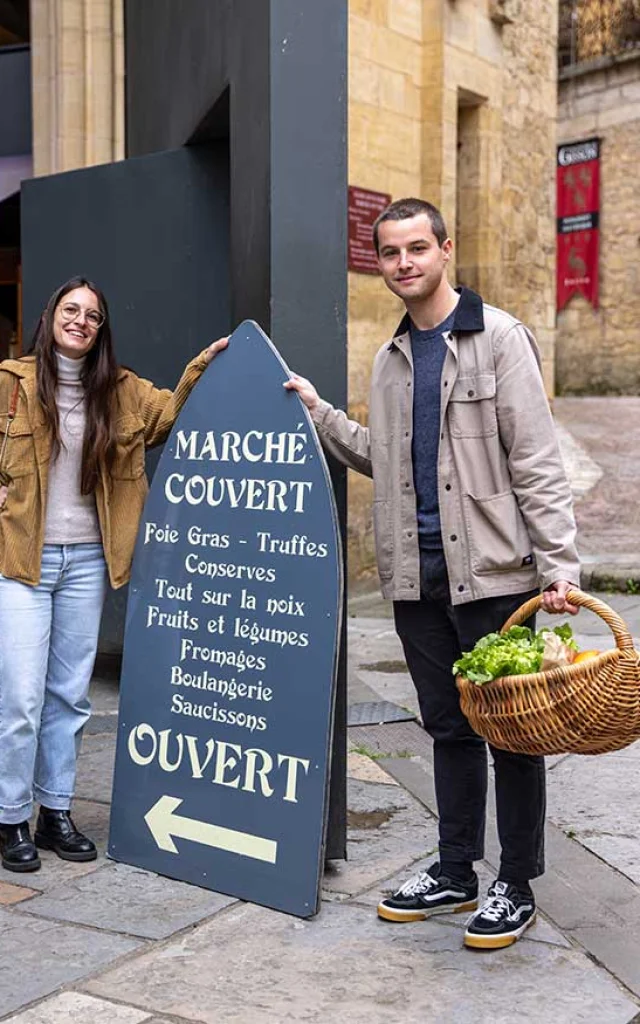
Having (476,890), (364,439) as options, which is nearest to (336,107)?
(364,439)

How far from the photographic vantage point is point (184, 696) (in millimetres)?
3697

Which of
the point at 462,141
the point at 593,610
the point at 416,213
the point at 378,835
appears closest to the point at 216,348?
the point at 416,213

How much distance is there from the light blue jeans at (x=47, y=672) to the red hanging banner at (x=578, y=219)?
1980 centimetres

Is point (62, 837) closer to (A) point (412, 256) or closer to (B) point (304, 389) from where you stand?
(B) point (304, 389)

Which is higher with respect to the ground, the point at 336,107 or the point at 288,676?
the point at 336,107

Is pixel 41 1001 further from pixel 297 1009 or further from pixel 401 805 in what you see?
pixel 401 805

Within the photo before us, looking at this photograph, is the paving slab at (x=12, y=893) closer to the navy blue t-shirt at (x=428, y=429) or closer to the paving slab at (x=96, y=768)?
the paving slab at (x=96, y=768)

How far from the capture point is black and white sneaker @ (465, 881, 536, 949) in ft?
10.3

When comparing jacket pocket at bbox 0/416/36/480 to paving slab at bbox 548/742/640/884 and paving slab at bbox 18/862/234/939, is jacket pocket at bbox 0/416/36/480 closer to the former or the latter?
paving slab at bbox 18/862/234/939

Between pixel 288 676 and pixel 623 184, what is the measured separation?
2035cm

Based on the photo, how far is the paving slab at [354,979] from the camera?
2.83 m

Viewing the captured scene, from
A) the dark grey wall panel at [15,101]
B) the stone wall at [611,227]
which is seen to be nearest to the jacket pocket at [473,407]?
the dark grey wall panel at [15,101]

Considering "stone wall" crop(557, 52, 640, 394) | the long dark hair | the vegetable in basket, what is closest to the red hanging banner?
"stone wall" crop(557, 52, 640, 394)

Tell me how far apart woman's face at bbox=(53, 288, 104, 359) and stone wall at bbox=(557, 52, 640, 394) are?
19309 mm
